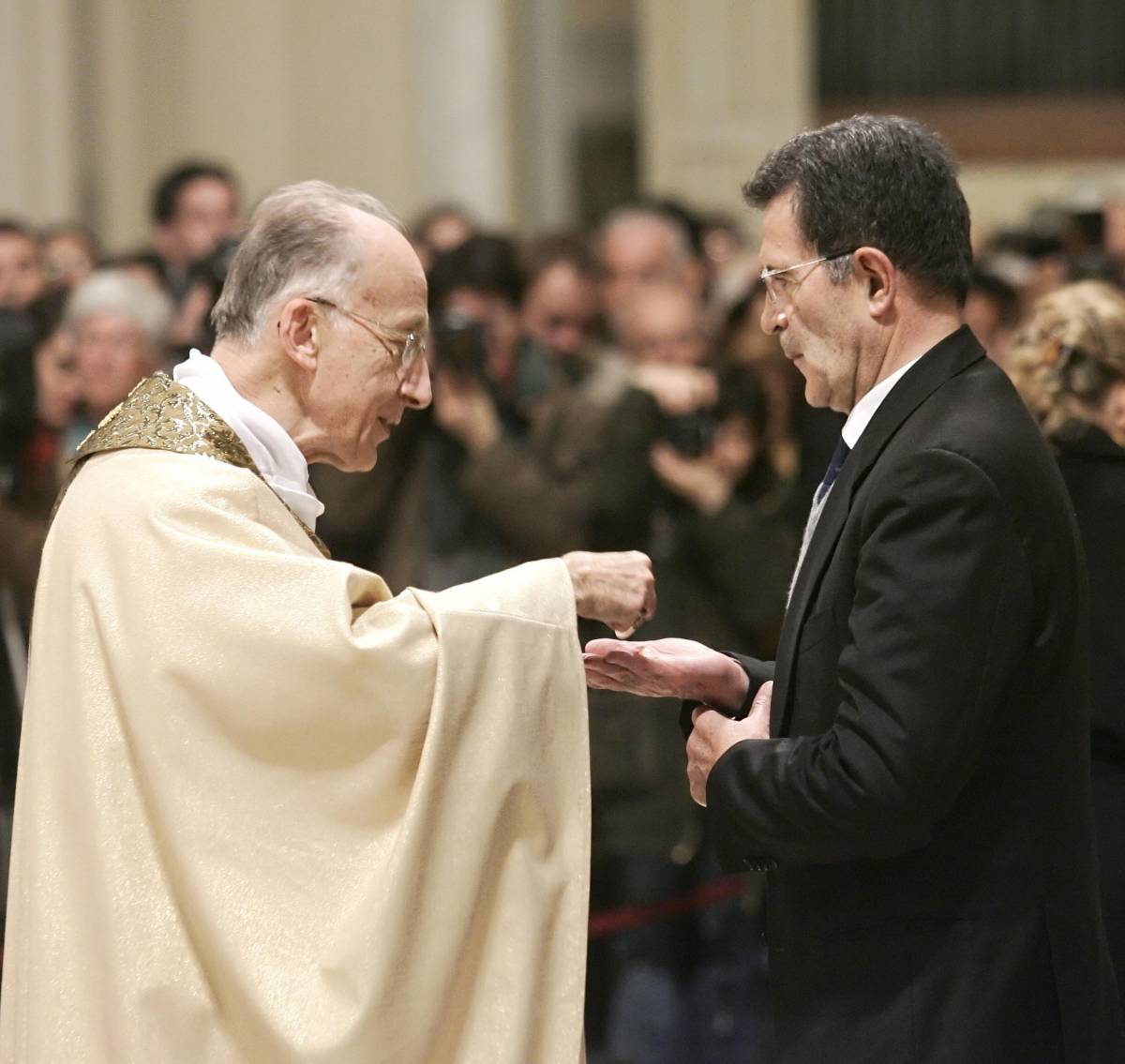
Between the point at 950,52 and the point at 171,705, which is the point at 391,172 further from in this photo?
the point at 171,705

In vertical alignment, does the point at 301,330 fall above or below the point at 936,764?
above

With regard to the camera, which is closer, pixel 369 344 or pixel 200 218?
pixel 369 344

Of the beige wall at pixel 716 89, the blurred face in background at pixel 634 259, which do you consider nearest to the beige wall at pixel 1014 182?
the beige wall at pixel 716 89

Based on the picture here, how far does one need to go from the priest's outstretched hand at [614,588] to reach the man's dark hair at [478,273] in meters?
2.92

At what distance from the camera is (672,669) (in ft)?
9.16

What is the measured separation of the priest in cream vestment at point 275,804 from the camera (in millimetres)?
2672

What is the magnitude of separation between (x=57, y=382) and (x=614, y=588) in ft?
9.88

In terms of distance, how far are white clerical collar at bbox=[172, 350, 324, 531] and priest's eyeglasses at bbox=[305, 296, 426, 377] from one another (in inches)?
7.0

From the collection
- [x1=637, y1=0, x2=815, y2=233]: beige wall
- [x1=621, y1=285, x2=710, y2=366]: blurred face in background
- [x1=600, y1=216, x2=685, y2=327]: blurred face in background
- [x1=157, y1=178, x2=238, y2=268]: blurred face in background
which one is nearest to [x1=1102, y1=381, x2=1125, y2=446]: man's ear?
[x1=621, y1=285, x2=710, y2=366]: blurred face in background

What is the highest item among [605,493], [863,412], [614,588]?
[863,412]

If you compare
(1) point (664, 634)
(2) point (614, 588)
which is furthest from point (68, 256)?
(2) point (614, 588)

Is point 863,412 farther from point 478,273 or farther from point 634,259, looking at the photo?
point 634,259

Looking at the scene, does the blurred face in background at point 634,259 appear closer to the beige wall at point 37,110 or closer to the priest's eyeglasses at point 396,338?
the priest's eyeglasses at point 396,338

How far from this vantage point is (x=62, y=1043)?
269 cm
